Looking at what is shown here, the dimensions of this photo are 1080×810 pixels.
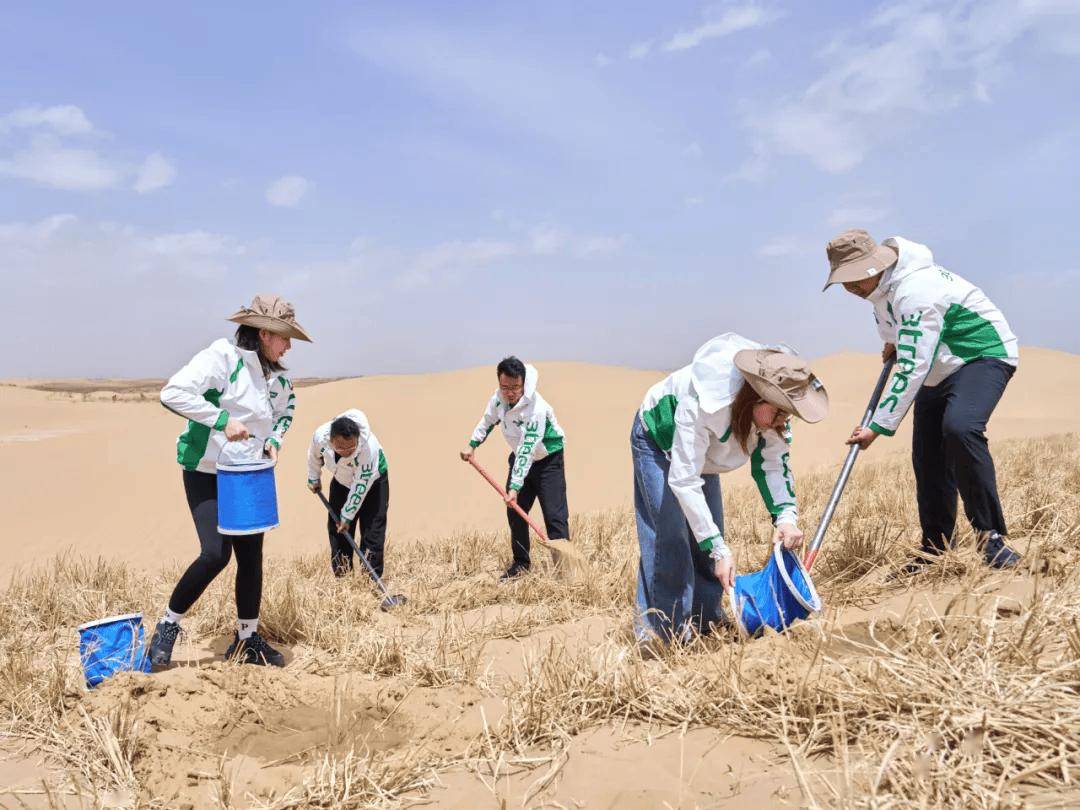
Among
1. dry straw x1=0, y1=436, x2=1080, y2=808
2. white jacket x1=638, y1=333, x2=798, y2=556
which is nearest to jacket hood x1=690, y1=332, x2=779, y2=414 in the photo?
white jacket x1=638, y1=333, x2=798, y2=556

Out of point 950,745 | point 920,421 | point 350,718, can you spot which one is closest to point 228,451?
point 350,718

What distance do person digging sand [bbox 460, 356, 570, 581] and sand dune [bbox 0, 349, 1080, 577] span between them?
12.1 feet

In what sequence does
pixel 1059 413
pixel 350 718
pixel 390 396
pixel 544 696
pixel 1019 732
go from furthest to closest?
pixel 1059 413
pixel 390 396
pixel 350 718
pixel 544 696
pixel 1019 732

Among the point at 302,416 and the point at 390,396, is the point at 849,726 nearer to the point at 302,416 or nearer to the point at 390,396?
the point at 302,416

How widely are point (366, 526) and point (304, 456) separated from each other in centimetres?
1034

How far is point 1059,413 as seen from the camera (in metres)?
29.8

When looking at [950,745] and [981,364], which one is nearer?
[950,745]

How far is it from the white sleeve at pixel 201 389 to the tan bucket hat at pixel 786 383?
2.24m

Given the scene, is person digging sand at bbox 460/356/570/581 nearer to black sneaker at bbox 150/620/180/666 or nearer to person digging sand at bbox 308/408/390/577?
person digging sand at bbox 308/408/390/577

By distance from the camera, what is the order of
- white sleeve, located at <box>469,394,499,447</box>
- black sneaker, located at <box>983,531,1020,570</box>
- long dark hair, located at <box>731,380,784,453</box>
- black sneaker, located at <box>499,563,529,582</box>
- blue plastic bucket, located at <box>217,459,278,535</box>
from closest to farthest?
long dark hair, located at <box>731,380,784,453</box> → blue plastic bucket, located at <box>217,459,278,535</box> → black sneaker, located at <box>983,531,1020,570</box> → black sneaker, located at <box>499,563,529,582</box> → white sleeve, located at <box>469,394,499,447</box>

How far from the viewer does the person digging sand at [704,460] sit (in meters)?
2.87

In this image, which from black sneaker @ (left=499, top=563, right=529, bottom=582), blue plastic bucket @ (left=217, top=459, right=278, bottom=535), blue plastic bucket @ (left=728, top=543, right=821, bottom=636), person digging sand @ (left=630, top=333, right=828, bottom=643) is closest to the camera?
person digging sand @ (left=630, top=333, right=828, bottom=643)

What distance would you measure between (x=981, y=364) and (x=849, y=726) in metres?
2.44

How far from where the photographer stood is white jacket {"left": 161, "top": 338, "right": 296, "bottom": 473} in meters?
3.40
